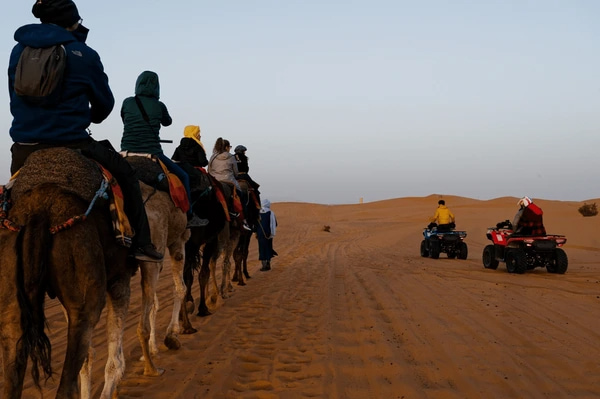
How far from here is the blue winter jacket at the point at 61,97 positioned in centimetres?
418

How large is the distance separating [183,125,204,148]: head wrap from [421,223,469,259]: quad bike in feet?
48.7

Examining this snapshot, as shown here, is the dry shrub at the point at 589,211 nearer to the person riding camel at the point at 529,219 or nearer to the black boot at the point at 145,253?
→ the person riding camel at the point at 529,219

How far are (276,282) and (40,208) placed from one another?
11.2 meters

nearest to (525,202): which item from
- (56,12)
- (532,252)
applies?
(532,252)

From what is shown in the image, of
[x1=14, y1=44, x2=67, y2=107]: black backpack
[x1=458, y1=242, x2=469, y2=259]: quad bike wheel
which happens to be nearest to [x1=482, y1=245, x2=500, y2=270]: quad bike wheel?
[x1=458, y1=242, x2=469, y2=259]: quad bike wheel

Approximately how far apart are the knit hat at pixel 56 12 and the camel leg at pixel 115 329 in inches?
84.4

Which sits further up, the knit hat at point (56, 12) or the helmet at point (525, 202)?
the knit hat at point (56, 12)

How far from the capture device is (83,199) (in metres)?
4.07

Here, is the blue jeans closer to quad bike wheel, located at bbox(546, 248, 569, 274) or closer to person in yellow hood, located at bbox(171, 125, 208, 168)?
person in yellow hood, located at bbox(171, 125, 208, 168)

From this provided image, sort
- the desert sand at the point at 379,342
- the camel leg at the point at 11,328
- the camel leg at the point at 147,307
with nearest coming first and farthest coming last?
the camel leg at the point at 11,328 < the desert sand at the point at 379,342 < the camel leg at the point at 147,307

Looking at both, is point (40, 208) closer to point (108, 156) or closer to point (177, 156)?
point (108, 156)

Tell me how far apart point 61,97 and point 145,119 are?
2792 millimetres

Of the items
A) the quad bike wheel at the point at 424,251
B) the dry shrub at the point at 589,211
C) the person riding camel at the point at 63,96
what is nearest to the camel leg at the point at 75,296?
the person riding camel at the point at 63,96

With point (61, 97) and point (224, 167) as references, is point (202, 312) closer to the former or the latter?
point (224, 167)
